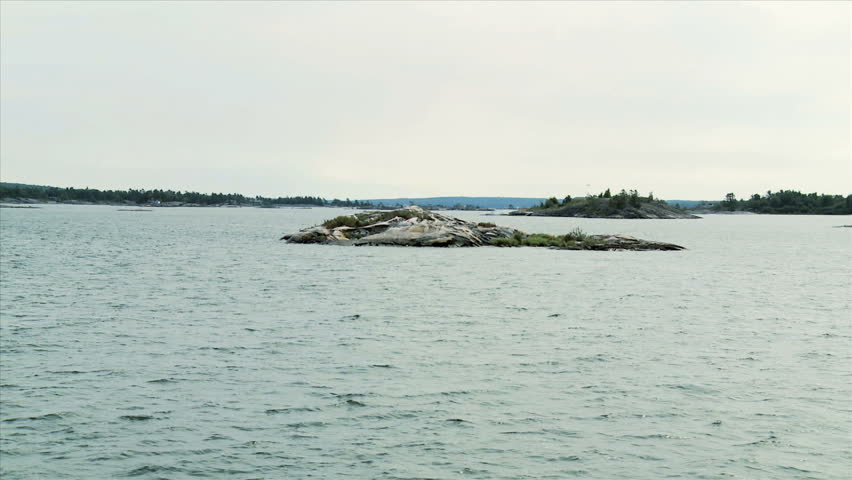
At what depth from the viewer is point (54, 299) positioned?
36344mm

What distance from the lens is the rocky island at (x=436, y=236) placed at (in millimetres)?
81438

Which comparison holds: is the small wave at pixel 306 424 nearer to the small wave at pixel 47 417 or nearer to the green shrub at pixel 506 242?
the small wave at pixel 47 417

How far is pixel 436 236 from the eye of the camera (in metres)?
83.4

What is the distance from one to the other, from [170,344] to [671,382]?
1530 cm

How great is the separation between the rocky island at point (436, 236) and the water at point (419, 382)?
126ft

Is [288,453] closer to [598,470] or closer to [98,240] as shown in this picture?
[598,470]

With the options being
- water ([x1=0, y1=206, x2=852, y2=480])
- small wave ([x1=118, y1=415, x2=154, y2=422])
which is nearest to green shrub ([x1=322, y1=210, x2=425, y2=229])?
water ([x1=0, y1=206, x2=852, y2=480])

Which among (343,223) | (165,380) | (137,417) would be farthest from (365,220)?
(137,417)

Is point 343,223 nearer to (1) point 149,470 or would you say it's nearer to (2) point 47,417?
(2) point 47,417

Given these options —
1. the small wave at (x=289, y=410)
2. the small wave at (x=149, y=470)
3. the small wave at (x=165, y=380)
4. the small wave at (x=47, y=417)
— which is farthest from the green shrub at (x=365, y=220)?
the small wave at (x=149, y=470)

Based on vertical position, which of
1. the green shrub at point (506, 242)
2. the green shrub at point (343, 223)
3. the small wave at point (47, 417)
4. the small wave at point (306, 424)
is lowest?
the small wave at point (47, 417)

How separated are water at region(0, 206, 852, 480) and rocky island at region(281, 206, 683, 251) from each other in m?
38.3

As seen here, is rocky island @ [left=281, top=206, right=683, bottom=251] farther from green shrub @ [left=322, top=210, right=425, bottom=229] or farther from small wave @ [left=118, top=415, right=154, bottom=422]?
small wave @ [left=118, top=415, right=154, bottom=422]

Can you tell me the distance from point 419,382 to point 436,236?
63876 millimetres
